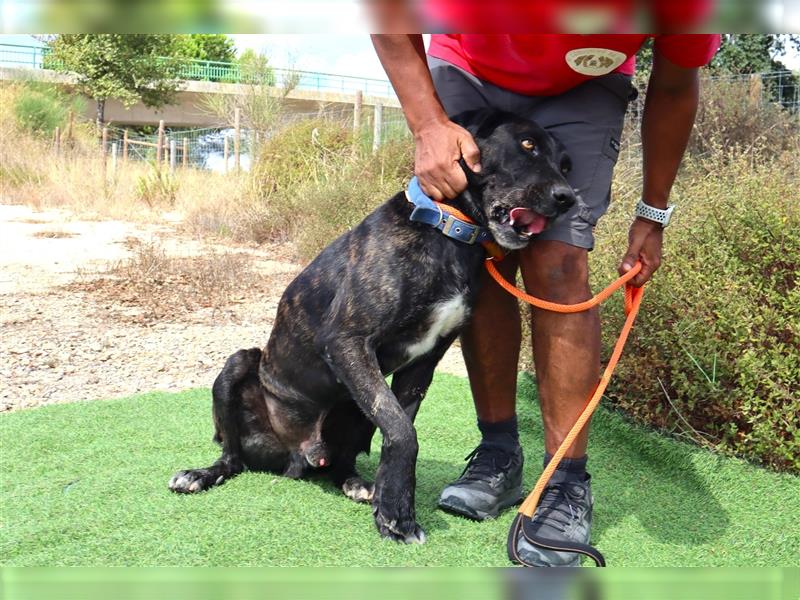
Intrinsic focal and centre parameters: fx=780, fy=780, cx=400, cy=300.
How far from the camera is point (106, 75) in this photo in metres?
25.6

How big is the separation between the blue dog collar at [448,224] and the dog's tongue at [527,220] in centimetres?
13

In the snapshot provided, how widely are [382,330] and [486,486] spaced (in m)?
0.79

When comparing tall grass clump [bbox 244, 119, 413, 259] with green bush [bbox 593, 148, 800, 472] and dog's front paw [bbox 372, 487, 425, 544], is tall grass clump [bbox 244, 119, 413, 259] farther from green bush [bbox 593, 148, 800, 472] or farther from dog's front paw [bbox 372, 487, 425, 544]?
dog's front paw [bbox 372, 487, 425, 544]

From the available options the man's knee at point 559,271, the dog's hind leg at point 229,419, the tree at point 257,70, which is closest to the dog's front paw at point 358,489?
the dog's hind leg at point 229,419

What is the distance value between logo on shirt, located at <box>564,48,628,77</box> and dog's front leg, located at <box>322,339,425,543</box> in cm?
115

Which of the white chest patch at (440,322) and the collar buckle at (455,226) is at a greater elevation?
the collar buckle at (455,226)

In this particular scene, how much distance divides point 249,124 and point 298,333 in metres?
14.6

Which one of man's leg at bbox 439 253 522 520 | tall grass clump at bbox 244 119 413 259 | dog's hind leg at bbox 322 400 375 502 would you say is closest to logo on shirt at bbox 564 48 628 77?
man's leg at bbox 439 253 522 520

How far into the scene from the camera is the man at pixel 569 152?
97.9 inches

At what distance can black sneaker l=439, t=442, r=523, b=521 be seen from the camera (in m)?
2.98

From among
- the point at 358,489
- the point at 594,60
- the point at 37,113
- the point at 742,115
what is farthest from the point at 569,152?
the point at 37,113

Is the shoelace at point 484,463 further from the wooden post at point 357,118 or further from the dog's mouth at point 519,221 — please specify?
the wooden post at point 357,118

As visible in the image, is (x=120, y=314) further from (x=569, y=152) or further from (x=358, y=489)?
(x=569, y=152)

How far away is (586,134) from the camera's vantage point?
9.04ft
